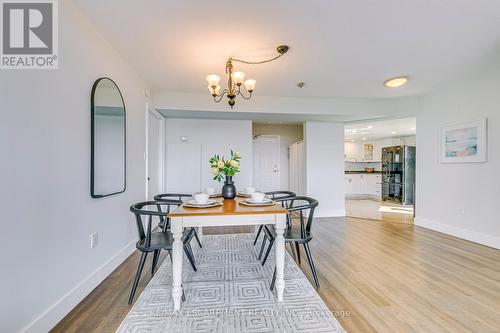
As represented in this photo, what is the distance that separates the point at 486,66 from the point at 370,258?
9.72 feet

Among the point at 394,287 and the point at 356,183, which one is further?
the point at 356,183

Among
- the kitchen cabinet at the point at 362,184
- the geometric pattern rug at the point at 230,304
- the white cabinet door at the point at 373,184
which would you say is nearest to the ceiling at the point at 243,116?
the geometric pattern rug at the point at 230,304

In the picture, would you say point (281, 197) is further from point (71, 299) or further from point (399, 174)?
point (399, 174)

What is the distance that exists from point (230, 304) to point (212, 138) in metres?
3.42

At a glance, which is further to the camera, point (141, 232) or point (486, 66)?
point (486, 66)

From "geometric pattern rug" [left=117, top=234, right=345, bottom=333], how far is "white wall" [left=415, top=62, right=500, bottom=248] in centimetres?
290

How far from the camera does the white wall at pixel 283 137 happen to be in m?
6.38

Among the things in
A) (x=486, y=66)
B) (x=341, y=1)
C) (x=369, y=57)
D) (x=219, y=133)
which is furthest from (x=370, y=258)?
(x=219, y=133)

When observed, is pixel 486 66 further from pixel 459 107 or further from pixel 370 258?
pixel 370 258

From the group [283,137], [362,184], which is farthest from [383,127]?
[283,137]

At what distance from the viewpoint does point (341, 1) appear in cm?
178

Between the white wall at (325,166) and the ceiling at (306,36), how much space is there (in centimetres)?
169

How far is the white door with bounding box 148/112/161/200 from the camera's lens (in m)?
3.87

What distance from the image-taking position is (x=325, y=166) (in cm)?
502
